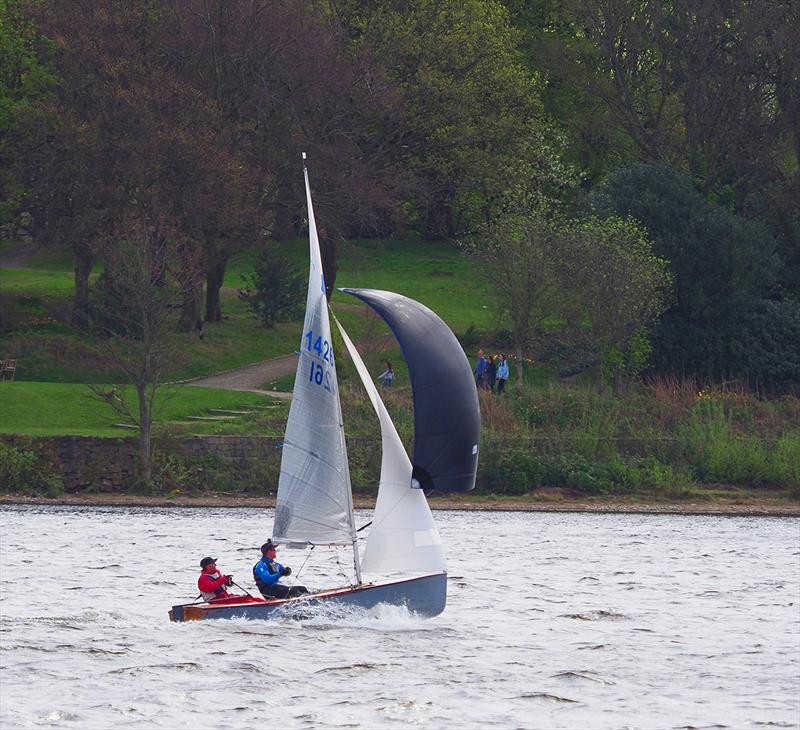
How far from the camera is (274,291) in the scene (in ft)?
208

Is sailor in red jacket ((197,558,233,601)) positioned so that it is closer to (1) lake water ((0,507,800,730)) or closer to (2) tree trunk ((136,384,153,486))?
(1) lake water ((0,507,800,730))

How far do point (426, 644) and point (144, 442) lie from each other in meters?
20.3

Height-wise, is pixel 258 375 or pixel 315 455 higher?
pixel 258 375

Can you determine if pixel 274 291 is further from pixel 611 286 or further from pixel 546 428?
pixel 546 428

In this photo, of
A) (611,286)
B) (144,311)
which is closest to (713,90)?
(611,286)

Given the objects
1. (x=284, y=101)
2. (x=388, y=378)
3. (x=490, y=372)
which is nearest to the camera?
(x=388, y=378)

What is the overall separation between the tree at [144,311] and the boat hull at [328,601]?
1891 cm

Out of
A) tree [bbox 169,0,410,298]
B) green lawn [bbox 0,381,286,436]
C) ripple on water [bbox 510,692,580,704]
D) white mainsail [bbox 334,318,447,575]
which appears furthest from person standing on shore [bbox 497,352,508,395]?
ripple on water [bbox 510,692,580,704]

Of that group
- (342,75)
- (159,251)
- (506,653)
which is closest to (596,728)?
(506,653)

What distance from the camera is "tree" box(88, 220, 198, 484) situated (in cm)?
4475

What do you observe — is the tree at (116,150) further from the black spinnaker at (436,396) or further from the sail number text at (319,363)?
the black spinnaker at (436,396)

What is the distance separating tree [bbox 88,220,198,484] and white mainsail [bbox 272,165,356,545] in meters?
19.0

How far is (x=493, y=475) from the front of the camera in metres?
47.0

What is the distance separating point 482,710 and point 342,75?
4575cm
